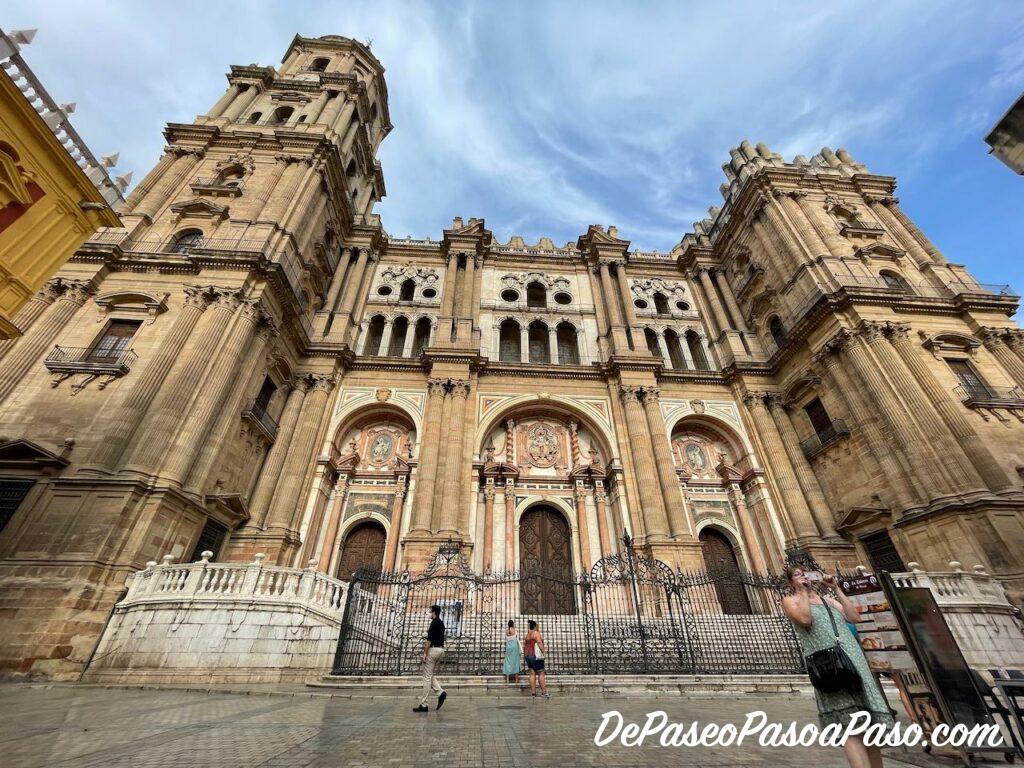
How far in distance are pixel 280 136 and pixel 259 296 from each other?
414 inches

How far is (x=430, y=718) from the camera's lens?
4.89 meters

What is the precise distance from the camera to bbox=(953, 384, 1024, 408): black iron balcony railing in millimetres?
13703

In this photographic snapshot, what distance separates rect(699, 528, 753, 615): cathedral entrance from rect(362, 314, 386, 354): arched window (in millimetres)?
16233

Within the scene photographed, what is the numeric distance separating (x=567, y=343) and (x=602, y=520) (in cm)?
930

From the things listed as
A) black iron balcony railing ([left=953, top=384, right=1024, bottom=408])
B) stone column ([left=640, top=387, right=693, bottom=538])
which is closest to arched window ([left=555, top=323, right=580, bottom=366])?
stone column ([left=640, top=387, right=693, bottom=538])

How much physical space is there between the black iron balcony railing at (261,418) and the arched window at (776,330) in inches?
841

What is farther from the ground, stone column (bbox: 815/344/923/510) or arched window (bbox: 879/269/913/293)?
arched window (bbox: 879/269/913/293)

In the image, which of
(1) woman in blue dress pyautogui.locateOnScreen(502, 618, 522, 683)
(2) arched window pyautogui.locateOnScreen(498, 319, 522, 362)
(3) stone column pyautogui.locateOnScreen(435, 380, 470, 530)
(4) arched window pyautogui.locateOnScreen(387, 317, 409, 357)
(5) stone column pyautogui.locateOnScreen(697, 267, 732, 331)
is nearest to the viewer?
(1) woman in blue dress pyautogui.locateOnScreen(502, 618, 522, 683)

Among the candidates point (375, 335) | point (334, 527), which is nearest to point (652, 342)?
point (375, 335)

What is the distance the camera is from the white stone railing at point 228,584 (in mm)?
8922

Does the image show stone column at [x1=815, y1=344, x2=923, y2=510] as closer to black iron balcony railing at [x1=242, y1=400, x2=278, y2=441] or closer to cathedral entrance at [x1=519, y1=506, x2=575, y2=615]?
cathedral entrance at [x1=519, y1=506, x2=575, y2=615]

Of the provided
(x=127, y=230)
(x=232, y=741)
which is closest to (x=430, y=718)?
(x=232, y=741)

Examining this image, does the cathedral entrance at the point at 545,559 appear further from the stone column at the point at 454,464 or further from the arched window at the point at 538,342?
the arched window at the point at 538,342

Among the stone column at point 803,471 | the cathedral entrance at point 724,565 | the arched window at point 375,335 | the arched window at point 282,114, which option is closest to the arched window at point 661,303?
the stone column at point 803,471
